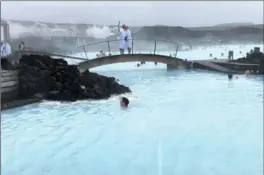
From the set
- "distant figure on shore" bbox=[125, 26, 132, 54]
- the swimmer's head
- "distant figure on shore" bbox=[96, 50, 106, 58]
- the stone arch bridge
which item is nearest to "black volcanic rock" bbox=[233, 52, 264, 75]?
the stone arch bridge

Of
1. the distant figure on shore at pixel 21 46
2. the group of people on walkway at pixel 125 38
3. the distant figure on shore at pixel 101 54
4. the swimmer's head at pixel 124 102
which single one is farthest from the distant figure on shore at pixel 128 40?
the distant figure on shore at pixel 21 46

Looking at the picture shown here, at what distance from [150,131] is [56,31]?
1472mm

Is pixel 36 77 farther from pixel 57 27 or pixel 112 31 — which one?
pixel 112 31

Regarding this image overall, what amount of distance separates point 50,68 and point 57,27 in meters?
0.40

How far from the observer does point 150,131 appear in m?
2.57

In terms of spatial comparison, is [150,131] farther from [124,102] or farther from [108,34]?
[108,34]

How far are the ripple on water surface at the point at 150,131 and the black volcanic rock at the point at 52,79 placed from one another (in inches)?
4.3

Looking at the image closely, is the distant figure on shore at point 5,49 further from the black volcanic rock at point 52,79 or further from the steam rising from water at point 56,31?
the black volcanic rock at point 52,79

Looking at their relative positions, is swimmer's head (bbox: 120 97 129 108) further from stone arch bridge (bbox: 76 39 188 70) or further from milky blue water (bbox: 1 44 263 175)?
stone arch bridge (bbox: 76 39 188 70)

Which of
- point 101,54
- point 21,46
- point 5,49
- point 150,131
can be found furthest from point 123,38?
point 150,131

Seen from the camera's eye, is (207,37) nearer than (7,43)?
No

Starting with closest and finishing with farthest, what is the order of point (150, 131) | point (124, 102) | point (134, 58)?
point (150, 131) < point (124, 102) < point (134, 58)

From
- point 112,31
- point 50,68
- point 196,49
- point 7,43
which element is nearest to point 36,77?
point 50,68

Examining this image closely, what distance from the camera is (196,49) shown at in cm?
383
